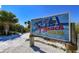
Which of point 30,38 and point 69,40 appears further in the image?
point 30,38

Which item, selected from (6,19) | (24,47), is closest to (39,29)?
(24,47)

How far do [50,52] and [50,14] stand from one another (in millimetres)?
692

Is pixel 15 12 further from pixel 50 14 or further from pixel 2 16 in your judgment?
pixel 50 14

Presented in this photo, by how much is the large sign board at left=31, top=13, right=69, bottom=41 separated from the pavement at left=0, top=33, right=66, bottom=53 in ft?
0.47

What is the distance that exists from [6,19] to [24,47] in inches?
24.6

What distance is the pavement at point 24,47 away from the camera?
12.8 feet

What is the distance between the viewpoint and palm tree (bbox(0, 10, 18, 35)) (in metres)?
3.95

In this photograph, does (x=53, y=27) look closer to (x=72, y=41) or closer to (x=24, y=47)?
(x=72, y=41)

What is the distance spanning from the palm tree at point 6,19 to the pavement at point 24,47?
229 mm

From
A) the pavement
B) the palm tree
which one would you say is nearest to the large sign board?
the pavement
